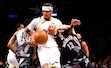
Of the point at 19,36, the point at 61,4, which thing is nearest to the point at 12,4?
the point at 61,4

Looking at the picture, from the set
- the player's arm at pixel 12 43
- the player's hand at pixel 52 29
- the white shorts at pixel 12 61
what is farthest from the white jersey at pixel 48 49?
the white shorts at pixel 12 61

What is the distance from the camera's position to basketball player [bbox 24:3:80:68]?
21.3 feet

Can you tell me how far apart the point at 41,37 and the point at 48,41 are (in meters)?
0.31

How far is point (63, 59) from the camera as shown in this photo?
276 inches

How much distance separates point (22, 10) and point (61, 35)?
6.45 m

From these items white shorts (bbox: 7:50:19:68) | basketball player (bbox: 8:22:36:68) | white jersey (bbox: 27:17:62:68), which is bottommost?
white shorts (bbox: 7:50:19:68)

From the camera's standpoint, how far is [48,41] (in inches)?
261

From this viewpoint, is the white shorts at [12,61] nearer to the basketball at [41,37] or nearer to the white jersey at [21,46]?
the white jersey at [21,46]

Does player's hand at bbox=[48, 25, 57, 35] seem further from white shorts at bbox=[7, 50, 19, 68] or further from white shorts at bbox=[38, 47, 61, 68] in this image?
white shorts at bbox=[7, 50, 19, 68]

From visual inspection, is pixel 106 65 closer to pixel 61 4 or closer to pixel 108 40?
pixel 108 40

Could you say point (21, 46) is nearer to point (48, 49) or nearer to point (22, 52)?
point (22, 52)

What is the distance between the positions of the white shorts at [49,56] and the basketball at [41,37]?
19 centimetres

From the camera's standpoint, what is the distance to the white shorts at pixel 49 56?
A: 6.50m


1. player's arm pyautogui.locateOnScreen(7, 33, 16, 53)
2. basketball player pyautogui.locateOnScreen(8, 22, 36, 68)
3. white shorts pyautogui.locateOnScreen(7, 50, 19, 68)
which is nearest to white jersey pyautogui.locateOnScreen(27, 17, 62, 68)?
basketball player pyautogui.locateOnScreen(8, 22, 36, 68)
